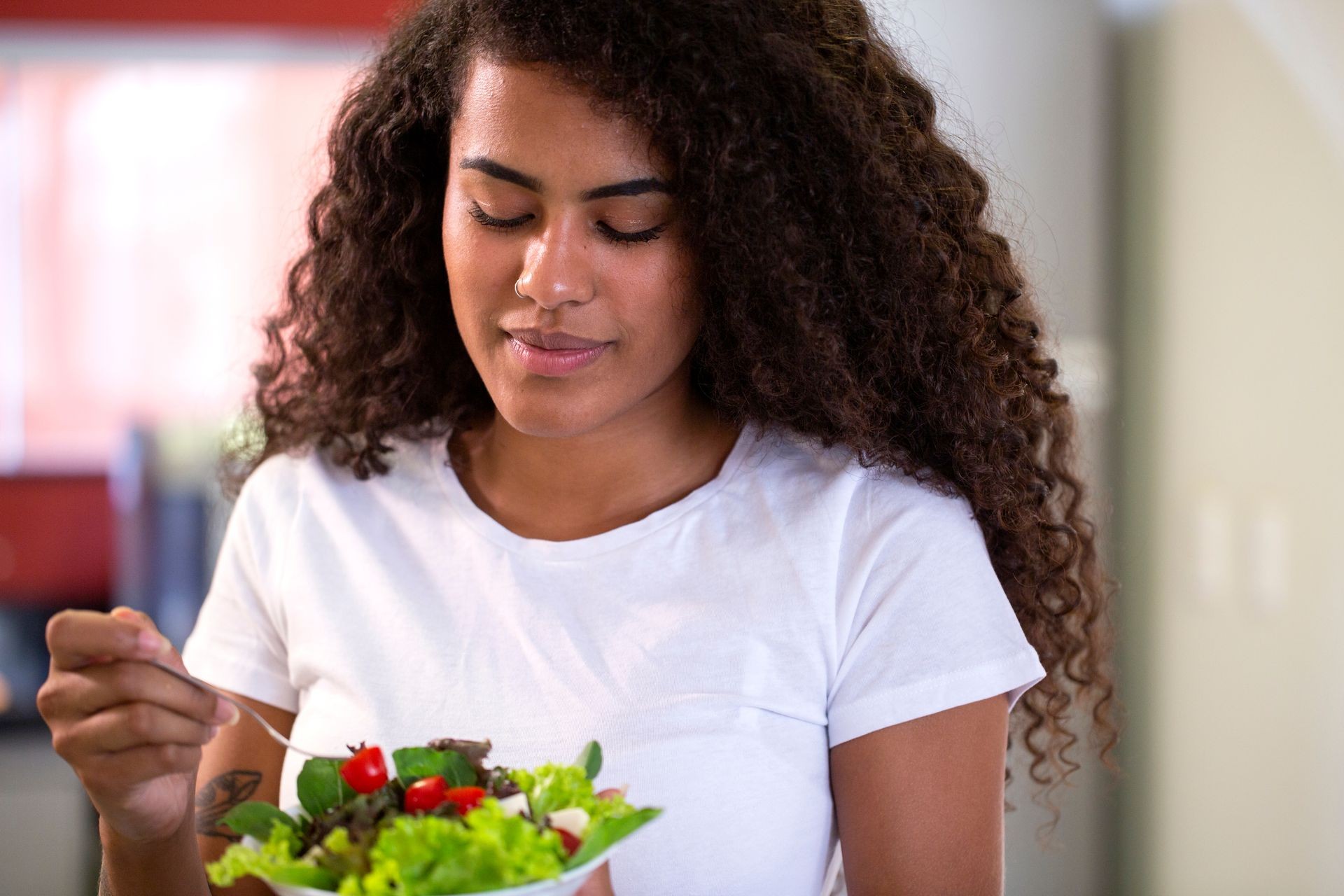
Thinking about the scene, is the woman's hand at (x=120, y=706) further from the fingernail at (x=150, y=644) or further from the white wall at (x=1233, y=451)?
the white wall at (x=1233, y=451)

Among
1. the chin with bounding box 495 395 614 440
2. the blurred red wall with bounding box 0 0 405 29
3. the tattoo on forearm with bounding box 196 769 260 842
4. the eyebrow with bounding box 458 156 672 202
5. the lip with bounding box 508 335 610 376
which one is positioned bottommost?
the tattoo on forearm with bounding box 196 769 260 842

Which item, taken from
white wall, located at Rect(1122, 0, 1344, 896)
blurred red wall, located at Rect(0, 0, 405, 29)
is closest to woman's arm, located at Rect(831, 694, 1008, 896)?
white wall, located at Rect(1122, 0, 1344, 896)

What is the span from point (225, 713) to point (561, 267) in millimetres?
505

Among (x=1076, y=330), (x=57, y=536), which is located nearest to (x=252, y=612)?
(x=1076, y=330)

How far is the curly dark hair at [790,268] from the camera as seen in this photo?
122 centimetres

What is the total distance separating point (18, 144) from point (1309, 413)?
3617mm

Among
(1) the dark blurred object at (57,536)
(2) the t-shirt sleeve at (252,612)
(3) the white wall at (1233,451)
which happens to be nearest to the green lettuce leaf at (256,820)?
(2) the t-shirt sleeve at (252,612)

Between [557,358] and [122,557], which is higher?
[557,358]

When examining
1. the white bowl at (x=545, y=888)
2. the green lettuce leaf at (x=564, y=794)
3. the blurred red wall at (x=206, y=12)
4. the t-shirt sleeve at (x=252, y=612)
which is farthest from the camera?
the blurred red wall at (x=206, y=12)

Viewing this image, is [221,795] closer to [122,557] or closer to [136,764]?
[136,764]

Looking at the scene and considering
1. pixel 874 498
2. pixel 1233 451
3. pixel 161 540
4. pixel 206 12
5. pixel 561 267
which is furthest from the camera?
pixel 206 12

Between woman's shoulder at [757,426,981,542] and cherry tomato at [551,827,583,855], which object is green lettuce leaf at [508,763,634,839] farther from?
woman's shoulder at [757,426,981,542]

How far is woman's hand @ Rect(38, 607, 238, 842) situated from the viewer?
0.94 m

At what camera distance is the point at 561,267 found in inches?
46.4
